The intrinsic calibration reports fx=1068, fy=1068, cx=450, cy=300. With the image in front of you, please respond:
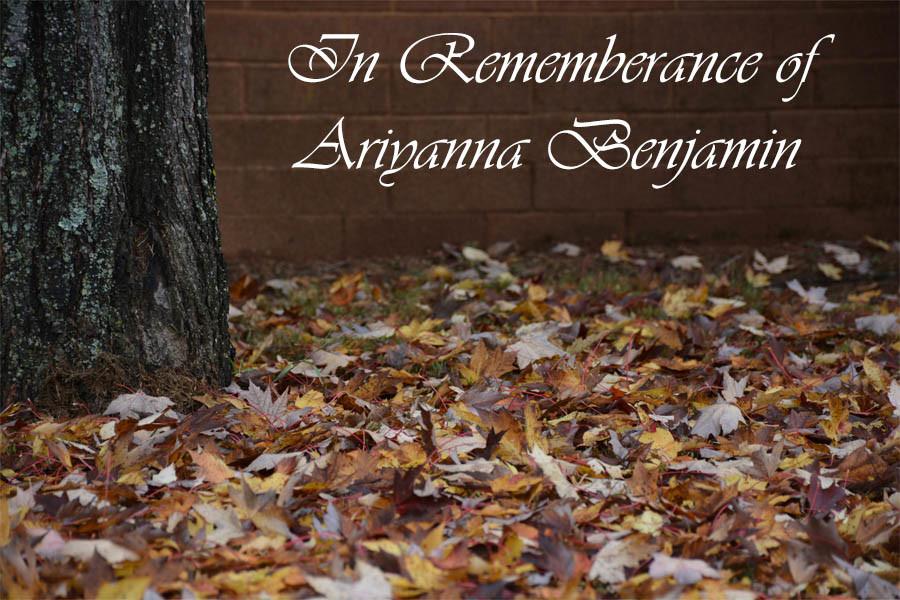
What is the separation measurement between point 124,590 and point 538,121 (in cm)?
406

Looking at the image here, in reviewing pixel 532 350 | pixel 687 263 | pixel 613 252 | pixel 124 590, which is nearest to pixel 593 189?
pixel 613 252

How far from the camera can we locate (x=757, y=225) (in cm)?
566

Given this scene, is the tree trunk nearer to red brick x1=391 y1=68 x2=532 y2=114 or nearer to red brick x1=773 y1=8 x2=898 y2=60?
red brick x1=391 y1=68 x2=532 y2=114

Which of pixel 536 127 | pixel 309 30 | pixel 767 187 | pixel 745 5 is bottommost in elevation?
pixel 767 187

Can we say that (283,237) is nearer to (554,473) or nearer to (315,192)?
(315,192)

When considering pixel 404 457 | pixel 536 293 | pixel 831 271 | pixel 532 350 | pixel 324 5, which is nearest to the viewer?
pixel 404 457

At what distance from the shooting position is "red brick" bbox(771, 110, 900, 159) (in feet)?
18.3

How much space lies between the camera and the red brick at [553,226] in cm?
554

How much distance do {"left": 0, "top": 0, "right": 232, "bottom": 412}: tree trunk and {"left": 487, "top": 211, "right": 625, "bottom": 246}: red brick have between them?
2.86m

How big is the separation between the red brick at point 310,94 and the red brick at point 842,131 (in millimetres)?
2060

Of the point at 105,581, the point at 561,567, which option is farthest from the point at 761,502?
the point at 105,581

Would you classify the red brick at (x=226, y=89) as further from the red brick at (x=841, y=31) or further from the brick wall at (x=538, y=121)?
the red brick at (x=841, y=31)

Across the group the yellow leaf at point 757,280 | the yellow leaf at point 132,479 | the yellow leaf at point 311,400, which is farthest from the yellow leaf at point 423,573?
the yellow leaf at point 757,280

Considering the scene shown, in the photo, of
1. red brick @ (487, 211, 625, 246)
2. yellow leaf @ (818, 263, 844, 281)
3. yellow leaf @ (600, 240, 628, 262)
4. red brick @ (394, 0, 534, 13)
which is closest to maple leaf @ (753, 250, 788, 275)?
yellow leaf @ (818, 263, 844, 281)
